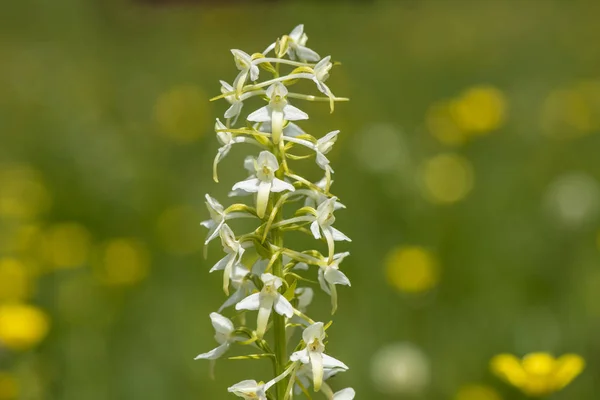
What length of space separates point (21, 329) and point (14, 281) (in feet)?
2.34

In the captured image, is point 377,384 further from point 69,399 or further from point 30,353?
point 30,353

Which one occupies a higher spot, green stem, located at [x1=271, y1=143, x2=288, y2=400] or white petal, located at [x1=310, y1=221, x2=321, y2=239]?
white petal, located at [x1=310, y1=221, x2=321, y2=239]

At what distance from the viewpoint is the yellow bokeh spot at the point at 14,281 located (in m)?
3.89

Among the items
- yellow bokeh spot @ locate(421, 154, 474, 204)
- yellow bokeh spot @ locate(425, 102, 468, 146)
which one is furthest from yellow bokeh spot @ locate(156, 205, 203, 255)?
yellow bokeh spot @ locate(425, 102, 468, 146)

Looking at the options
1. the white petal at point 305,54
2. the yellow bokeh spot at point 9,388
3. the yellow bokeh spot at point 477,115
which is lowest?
the yellow bokeh spot at point 9,388

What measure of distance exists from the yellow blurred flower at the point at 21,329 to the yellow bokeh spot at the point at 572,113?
3837 mm

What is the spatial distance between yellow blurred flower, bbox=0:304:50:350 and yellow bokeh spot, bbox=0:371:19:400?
218 mm

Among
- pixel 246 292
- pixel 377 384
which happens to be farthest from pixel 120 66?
pixel 246 292

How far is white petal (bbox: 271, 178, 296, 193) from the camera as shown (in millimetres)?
1324

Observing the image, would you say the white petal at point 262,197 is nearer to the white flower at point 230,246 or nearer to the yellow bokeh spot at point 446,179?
the white flower at point 230,246

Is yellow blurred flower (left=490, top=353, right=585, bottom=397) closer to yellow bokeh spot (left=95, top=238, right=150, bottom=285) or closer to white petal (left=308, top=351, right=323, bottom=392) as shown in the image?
white petal (left=308, top=351, right=323, bottom=392)

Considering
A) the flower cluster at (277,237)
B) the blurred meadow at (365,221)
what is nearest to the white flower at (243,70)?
the flower cluster at (277,237)

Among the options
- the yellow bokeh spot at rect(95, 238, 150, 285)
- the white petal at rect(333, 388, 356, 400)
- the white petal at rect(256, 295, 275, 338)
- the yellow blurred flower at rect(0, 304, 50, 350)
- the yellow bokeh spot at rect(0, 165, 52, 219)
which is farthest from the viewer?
the yellow bokeh spot at rect(0, 165, 52, 219)

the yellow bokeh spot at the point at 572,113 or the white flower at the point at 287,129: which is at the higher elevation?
the yellow bokeh spot at the point at 572,113
